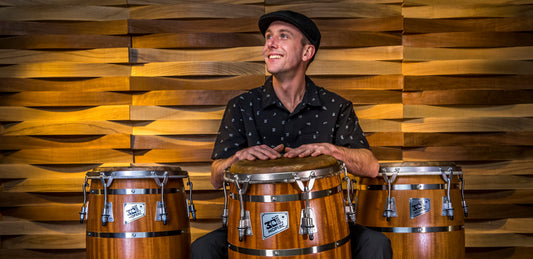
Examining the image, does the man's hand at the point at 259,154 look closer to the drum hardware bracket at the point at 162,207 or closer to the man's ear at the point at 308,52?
the drum hardware bracket at the point at 162,207

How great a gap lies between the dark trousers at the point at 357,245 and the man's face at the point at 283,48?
3.16 ft

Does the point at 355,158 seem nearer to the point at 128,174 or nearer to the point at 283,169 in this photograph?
the point at 283,169

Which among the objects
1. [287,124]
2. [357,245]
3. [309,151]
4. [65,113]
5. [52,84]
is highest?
[52,84]

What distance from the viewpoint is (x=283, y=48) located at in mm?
2744

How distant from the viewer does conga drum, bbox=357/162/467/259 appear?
8.40ft

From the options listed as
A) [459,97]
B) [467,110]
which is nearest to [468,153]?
[467,110]

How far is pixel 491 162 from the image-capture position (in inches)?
144

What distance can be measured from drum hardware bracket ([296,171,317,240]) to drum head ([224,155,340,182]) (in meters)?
0.03

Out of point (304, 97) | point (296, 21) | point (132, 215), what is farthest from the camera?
point (304, 97)

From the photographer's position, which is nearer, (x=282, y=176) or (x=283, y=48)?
(x=282, y=176)

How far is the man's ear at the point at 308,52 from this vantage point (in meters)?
2.86

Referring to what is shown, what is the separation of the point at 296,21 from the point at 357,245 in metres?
1.28

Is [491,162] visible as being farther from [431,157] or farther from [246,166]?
[246,166]

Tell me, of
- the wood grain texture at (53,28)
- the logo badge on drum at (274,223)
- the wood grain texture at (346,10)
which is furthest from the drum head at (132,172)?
the wood grain texture at (346,10)
